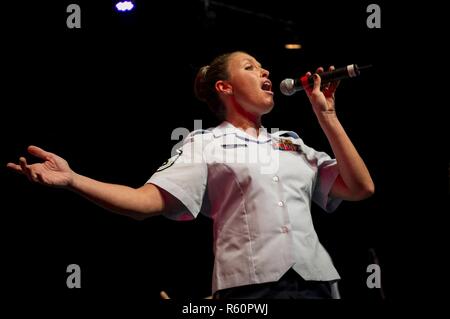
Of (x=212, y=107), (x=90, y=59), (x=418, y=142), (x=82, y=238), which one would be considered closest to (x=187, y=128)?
(x=90, y=59)

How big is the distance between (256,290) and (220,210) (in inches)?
11.0

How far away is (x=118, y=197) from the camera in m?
1.36

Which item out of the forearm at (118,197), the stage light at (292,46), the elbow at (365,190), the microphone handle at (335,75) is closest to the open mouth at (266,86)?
the microphone handle at (335,75)

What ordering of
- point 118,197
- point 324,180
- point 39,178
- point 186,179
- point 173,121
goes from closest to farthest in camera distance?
point 39,178 < point 118,197 < point 186,179 < point 324,180 < point 173,121

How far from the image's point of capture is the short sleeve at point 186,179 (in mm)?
1514

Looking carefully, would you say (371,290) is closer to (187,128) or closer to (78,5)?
(187,128)

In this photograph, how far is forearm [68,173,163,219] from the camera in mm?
1290

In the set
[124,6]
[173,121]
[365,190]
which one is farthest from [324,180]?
[124,6]

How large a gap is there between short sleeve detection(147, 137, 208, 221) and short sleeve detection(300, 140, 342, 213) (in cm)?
40

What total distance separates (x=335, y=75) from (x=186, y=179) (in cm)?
58

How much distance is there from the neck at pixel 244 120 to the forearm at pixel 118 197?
0.44 m

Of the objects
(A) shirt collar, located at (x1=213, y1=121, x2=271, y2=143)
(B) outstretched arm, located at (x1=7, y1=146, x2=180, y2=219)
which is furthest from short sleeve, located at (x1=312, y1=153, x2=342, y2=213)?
(B) outstretched arm, located at (x1=7, y1=146, x2=180, y2=219)

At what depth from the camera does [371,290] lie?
3129 millimetres

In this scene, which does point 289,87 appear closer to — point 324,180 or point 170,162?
point 324,180
